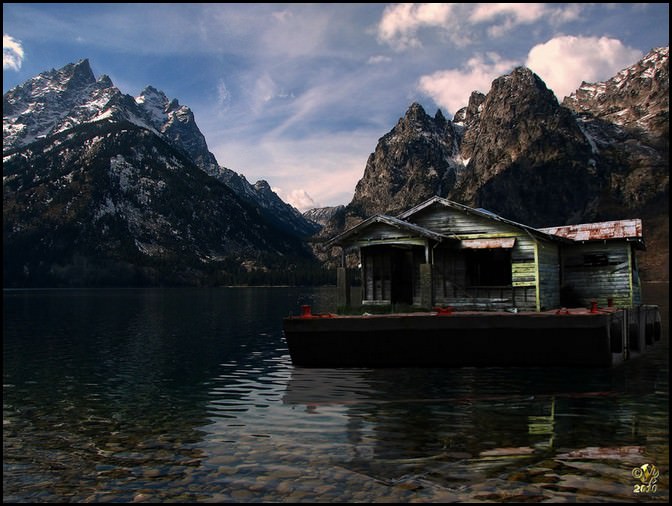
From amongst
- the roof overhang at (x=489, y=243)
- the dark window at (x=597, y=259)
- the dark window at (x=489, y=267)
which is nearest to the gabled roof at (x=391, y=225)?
the roof overhang at (x=489, y=243)

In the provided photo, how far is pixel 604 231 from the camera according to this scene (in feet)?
112

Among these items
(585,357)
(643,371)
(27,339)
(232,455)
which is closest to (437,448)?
(232,455)

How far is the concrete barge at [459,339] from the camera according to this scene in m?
24.4

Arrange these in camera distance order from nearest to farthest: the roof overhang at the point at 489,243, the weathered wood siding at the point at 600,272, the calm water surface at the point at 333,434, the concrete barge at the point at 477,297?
the calm water surface at the point at 333,434 < the concrete barge at the point at 477,297 < the roof overhang at the point at 489,243 < the weathered wood siding at the point at 600,272

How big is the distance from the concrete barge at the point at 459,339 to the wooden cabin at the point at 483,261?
362 centimetres

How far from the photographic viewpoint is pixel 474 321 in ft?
81.4

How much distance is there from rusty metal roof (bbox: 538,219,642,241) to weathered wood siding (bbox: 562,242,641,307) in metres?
0.52

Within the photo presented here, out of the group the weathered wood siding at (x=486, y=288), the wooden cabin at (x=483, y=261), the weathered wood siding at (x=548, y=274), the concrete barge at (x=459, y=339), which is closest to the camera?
the concrete barge at (x=459, y=339)

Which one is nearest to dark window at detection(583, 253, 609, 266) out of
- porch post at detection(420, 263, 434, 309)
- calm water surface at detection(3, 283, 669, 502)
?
calm water surface at detection(3, 283, 669, 502)

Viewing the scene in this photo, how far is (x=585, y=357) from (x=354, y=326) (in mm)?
9776

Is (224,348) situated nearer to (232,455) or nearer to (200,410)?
(200,410)
